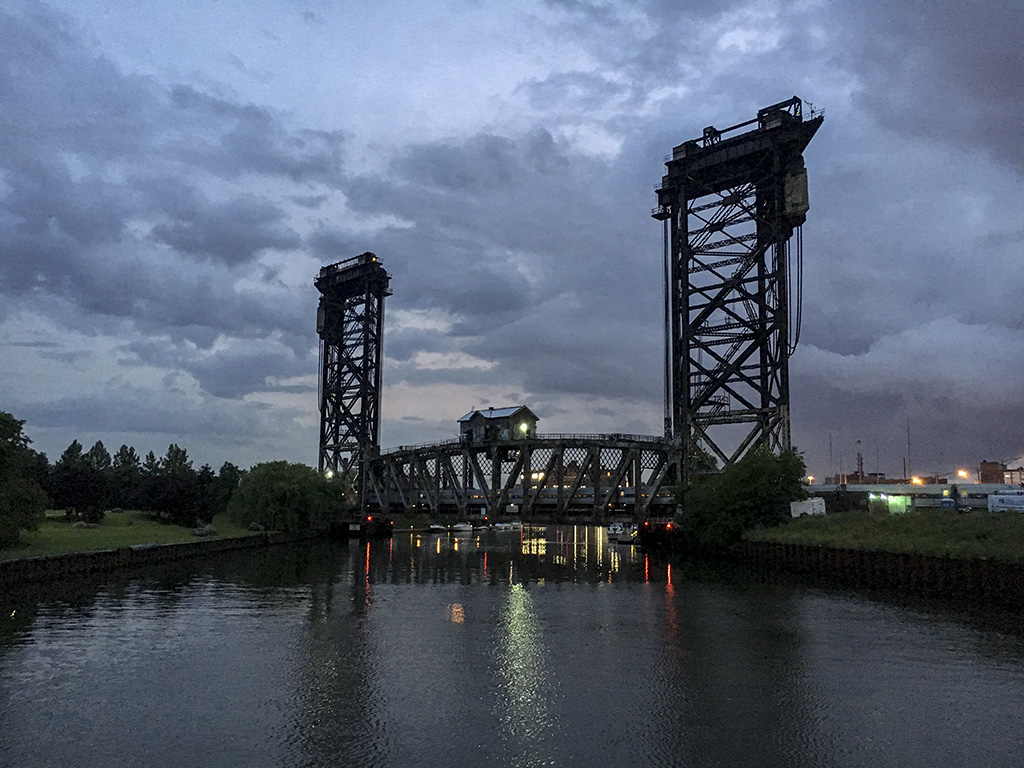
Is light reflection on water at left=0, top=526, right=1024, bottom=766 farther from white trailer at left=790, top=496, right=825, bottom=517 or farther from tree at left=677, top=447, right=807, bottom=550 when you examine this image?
tree at left=677, top=447, right=807, bottom=550

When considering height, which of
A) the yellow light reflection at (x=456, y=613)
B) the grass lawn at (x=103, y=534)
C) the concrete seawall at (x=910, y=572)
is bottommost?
the yellow light reflection at (x=456, y=613)

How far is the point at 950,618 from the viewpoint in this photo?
36.6m

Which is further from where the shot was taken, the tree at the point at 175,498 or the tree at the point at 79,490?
the tree at the point at 175,498

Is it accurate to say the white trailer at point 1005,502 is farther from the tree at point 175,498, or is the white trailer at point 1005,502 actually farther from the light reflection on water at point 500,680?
the tree at point 175,498

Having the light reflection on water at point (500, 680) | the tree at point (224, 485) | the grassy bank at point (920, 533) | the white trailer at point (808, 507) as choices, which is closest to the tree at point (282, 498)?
the tree at point (224, 485)

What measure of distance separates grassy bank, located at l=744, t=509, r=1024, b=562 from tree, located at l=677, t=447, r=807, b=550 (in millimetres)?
5023

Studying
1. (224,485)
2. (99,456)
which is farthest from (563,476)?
(99,456)

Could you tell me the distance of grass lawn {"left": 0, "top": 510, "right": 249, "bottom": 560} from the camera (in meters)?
55.0

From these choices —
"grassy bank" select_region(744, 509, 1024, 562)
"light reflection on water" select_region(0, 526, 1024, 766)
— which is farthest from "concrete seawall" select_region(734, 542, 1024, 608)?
"light reflection on water" select_region(0, 526, 1024, 766)

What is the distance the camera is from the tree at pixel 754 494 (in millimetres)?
73750

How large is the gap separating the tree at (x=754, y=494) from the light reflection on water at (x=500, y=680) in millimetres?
28929

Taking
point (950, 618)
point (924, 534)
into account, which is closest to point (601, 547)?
point (924, 534)

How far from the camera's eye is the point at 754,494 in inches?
2931

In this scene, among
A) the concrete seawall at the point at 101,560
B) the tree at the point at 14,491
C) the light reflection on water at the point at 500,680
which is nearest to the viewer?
the light reflection on water at the point at 500,680
